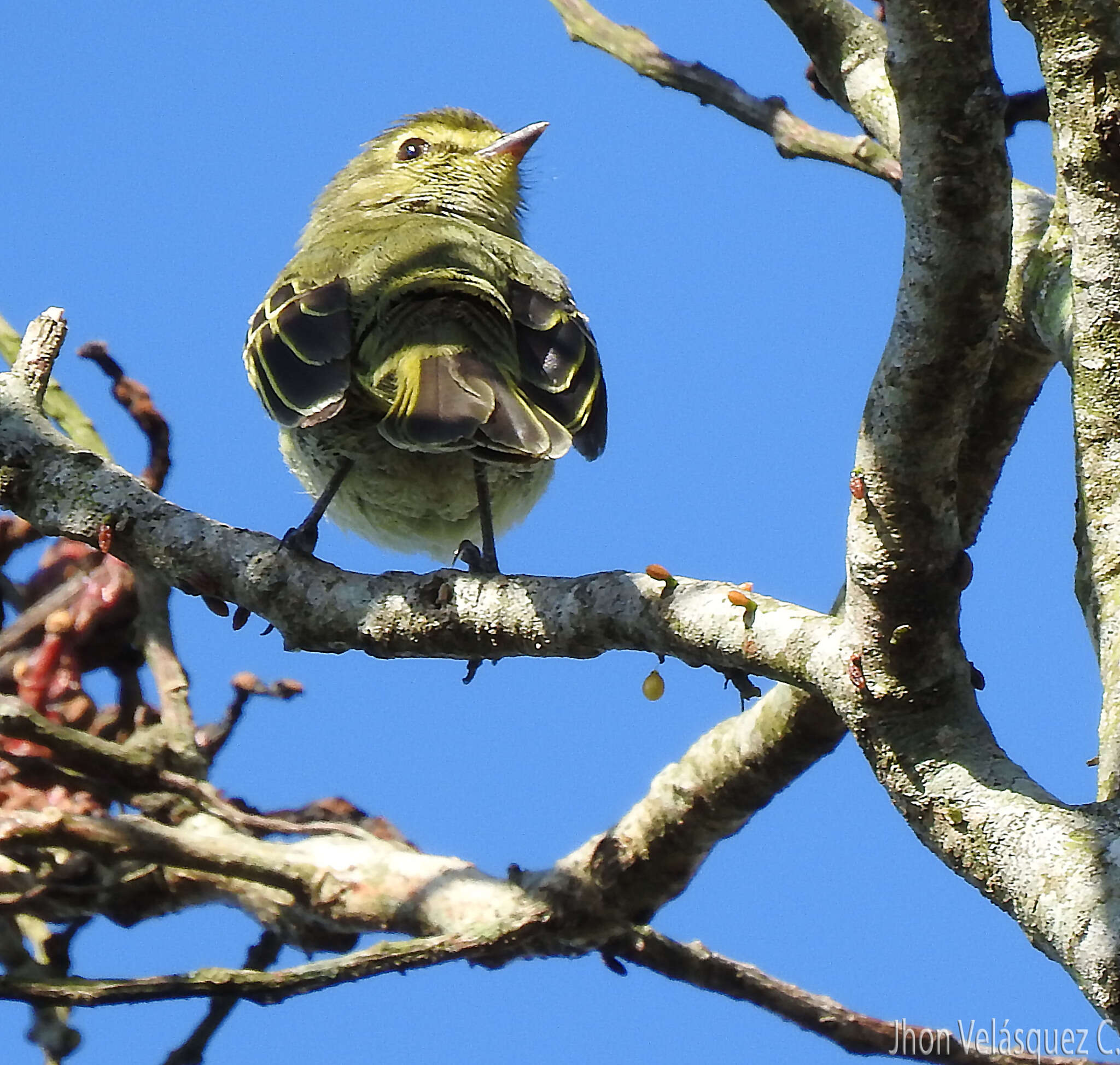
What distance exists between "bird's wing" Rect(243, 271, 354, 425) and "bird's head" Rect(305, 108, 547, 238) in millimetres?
1727

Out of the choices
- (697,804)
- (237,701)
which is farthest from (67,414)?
(697,804)

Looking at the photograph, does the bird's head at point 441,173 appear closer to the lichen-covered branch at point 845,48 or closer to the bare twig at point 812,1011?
the lichen-covered branch at point 845,48

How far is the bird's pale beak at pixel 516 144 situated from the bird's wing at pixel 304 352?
2.24 metres

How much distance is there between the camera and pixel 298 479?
19.9 ft

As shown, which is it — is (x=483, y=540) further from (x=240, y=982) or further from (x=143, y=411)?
(x=240, y=982)

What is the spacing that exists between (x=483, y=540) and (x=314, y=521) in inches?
26.2

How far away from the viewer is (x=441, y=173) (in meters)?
7.47

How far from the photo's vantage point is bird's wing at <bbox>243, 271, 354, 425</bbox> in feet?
15.8

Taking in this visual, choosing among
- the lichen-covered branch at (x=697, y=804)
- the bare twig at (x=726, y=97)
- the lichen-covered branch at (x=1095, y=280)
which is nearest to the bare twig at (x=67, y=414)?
the lichen-covered branch at (x=697, y=804)

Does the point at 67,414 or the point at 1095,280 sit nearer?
the point at 1095,280

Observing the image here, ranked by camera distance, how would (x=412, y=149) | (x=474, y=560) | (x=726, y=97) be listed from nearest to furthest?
(x=474, y=560)
(x=726, y=97)
(x=412, y=149)

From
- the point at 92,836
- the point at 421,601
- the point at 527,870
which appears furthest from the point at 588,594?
the point at 92,836

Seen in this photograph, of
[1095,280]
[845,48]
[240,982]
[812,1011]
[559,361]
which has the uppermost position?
[845,48]

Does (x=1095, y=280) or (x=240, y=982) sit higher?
(x=1095, y=280)
